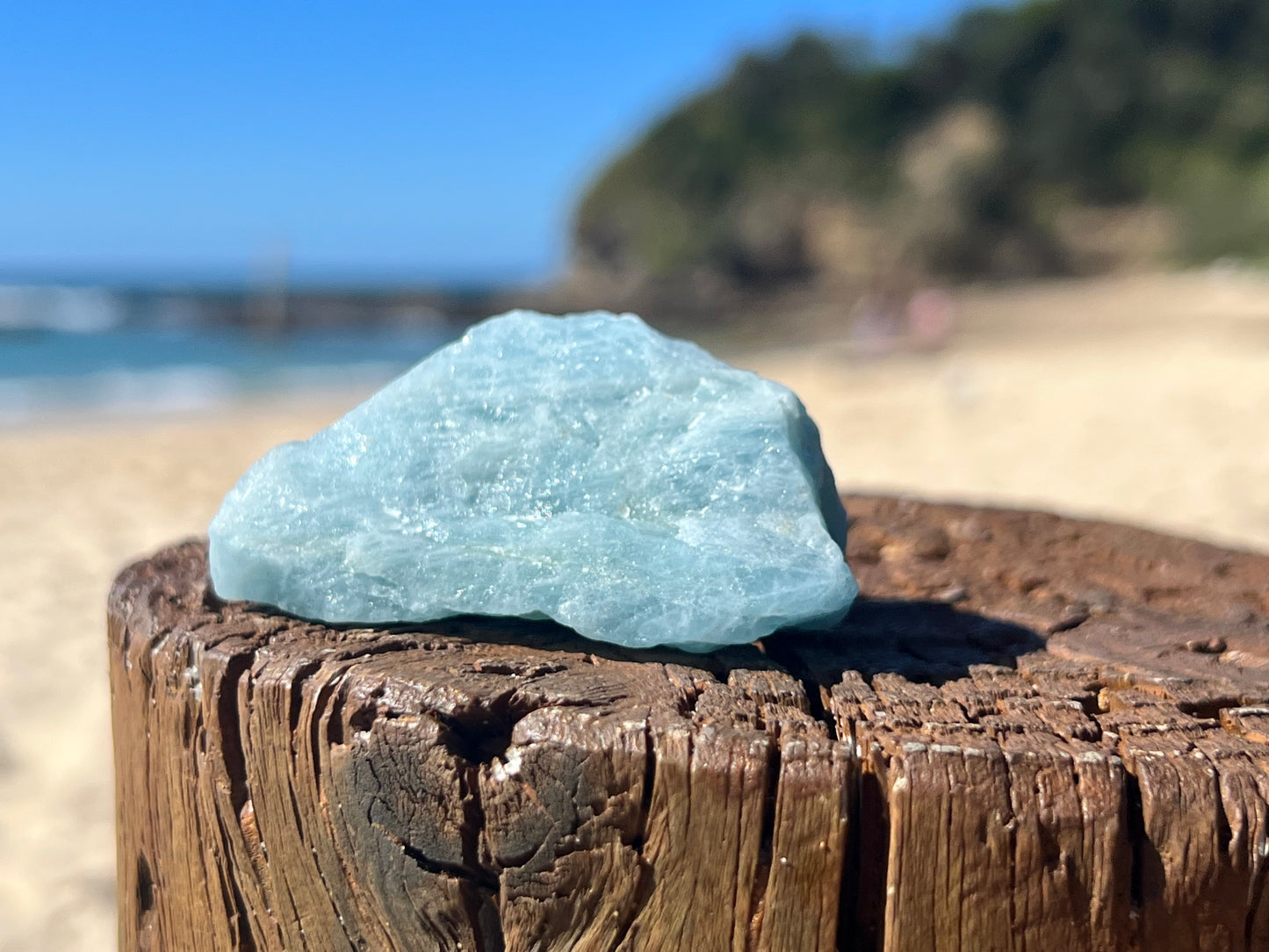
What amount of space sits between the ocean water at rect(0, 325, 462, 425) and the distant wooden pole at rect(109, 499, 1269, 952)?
12527 mm

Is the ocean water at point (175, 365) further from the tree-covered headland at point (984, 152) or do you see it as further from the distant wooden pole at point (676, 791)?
the tree-covered headland at point (984, 152)

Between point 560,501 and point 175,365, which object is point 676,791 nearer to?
point 560,501

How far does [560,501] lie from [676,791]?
1.64 feet

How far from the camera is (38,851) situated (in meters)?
2.79

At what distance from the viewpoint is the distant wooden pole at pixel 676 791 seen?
1.11 m

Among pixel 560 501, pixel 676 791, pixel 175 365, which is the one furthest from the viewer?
pixel 175 365

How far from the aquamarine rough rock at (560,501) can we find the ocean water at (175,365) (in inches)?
490

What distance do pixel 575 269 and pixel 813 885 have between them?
184 feet

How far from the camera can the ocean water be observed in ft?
47.9

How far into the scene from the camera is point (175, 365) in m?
20.5

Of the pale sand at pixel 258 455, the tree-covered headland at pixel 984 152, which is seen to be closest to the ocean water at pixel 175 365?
the pale sand at pixel 258 455

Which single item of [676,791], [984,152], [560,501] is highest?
[984,152]

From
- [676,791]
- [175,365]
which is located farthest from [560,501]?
[175,365]

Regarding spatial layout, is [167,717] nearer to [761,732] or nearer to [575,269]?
[761,732]
